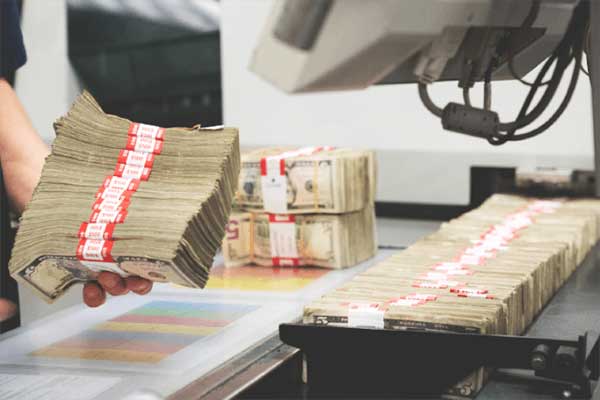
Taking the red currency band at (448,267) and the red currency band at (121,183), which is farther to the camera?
the red currency band at (448,267)

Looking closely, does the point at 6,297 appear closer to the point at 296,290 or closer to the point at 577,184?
the point at 296,290

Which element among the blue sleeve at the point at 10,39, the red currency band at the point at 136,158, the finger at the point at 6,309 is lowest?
the finger at the point at 6,309

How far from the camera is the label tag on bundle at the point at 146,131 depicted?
5.55 feet

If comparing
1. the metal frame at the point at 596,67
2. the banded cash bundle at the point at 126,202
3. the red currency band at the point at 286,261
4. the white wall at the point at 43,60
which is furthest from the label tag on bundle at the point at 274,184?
the white wall at the point at 43,60

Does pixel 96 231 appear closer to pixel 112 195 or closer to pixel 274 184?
pixel 112 195

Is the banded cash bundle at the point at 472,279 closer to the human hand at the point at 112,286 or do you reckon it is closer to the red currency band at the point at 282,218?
the human hand at the point at 112,286

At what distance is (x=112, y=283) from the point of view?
1.73 metres

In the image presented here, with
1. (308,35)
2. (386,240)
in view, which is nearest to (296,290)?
(386,240)

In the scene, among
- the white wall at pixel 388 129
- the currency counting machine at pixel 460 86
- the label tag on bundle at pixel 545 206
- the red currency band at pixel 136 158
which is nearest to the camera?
the currency counting machine at pixel 460 86

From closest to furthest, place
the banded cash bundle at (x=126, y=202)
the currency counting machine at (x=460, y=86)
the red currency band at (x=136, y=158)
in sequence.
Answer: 1. the currency counting machine at (x=460, y=86)
2. the banded cash bundle at (x=126, y=202)
3. the red currency band at (x=136, y=158)

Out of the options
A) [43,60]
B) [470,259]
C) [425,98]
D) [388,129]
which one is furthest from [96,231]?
[43,60]

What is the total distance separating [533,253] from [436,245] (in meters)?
0.26

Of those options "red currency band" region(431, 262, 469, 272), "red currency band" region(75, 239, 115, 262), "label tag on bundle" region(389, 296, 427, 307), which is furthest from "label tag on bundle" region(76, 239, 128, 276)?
"red currency band" region(431, 262, 469, 272)

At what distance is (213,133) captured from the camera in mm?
1691
